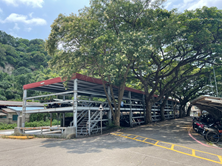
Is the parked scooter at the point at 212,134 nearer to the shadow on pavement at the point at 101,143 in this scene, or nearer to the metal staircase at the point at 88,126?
the shadow on pavement at the point at 101,143

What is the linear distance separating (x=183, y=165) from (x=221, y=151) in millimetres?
3334

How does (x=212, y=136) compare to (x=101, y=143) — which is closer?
(x=212, y=136)

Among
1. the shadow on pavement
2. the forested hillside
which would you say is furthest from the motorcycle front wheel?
the forested hillside

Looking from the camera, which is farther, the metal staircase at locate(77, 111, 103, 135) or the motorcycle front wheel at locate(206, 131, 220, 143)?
the metal staircase at locate(77, 111, 103, 135)

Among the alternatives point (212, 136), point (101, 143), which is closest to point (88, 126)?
point (101, 143)

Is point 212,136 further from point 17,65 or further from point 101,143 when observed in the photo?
point 17,65

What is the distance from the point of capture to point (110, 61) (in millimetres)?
12047

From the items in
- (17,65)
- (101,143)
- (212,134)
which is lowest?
(101,143)

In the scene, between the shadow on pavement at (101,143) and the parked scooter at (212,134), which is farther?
the parked scooter at (212,134)

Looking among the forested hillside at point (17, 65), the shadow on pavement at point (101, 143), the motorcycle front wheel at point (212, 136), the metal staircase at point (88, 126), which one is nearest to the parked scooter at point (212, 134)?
the motorcycle front wheel at point (212, 136)

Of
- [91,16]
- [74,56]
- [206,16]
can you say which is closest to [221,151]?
[74,56]

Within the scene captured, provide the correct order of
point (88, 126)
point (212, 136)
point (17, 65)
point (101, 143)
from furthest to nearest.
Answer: point (17, 65), point (88, 126), point (101, 143), point (212, 136)

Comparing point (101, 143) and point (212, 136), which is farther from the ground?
point (212, 136)

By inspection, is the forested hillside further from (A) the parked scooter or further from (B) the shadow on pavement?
(A) the parked scooter
